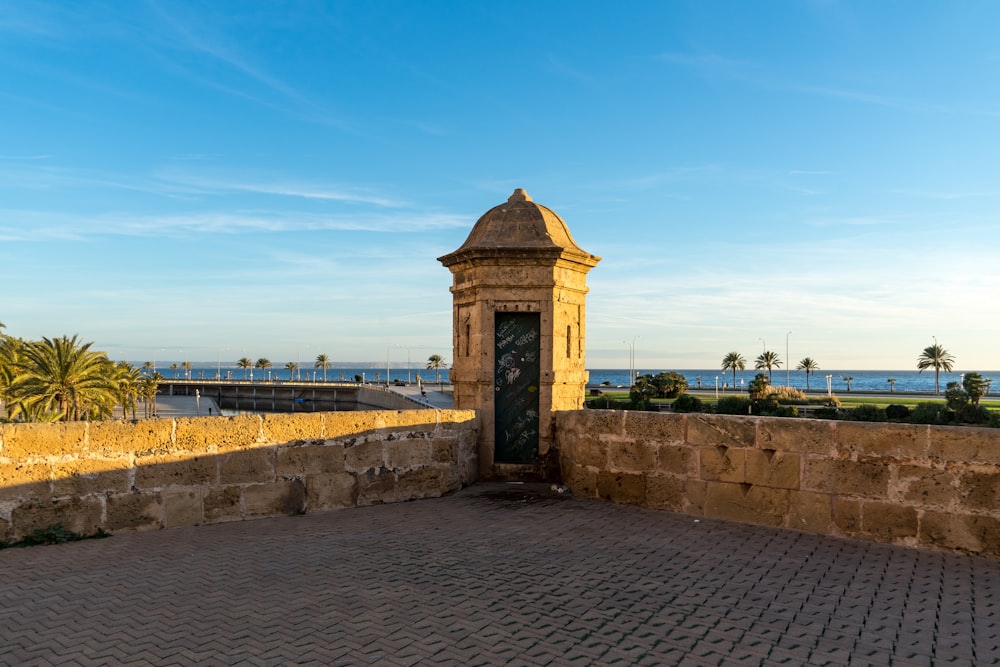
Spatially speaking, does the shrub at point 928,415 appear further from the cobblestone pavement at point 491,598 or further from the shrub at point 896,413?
the cobblestone pavement at point 491,598

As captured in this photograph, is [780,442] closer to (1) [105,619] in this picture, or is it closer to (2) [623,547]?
(2) [623,547]

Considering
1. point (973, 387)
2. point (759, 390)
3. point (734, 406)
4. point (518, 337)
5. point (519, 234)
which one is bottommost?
point (734, 406)

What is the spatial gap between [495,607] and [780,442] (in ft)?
12.7

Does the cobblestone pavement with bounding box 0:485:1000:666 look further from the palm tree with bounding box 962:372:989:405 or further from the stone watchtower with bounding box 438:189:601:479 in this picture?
the palm tree with bounding box 962:372:989:405

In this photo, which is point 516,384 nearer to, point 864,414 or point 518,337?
point 518,337

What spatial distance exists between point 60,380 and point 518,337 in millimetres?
28107

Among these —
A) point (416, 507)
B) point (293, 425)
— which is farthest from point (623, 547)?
point (293, 425)

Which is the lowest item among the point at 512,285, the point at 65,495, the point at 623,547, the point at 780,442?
the point at 623,547

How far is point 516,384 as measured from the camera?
29.6ft

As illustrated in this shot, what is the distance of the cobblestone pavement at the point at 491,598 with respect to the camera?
12.0 ft

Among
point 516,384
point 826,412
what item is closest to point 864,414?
point 826,412

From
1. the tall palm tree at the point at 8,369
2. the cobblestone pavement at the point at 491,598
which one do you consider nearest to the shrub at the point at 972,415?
the cobblestone pavement at the point at 491,598

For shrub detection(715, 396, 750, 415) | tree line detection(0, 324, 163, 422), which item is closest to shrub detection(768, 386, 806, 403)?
shrub detection(715, 396, 750, 415)

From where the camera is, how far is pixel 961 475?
18.9ft
